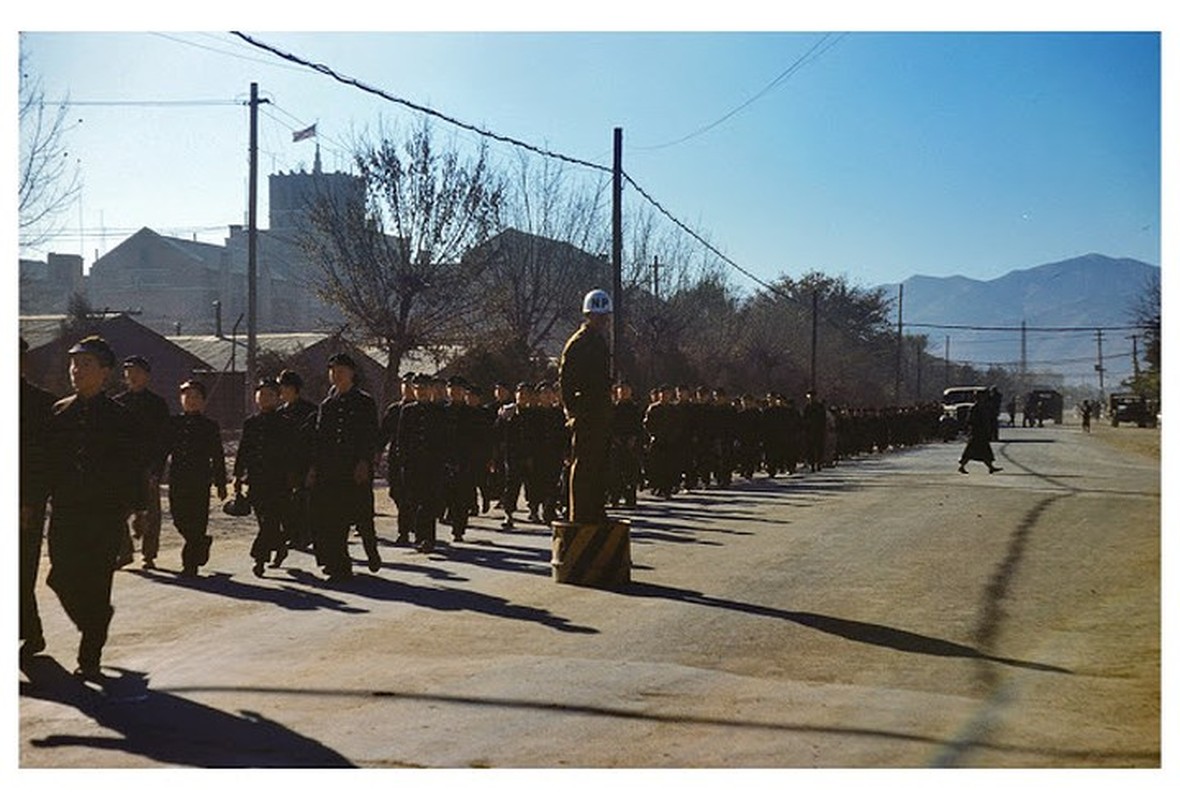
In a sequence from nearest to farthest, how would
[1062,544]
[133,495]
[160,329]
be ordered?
[133,495] → [1062,544] → [160,329]

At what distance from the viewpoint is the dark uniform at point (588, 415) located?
1192 centimetres

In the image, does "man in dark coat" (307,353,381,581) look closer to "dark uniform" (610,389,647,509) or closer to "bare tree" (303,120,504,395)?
"dark uniform" (610,389,647,509)

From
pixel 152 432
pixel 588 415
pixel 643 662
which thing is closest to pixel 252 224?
pixel 588 415

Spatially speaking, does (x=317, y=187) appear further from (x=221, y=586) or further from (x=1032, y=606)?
(x=1032, y=606)

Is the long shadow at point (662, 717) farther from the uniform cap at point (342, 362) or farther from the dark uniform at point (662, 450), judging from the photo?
the dark uniform at point (662, 450)

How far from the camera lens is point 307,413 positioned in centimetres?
1348

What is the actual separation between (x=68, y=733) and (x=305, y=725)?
3.67 feet

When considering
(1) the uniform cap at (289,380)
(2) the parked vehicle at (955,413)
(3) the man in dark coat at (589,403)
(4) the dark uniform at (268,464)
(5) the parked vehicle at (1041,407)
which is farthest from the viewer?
(5) the parked vehicle at (1041,407)

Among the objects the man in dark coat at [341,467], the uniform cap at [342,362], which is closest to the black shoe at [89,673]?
the man in dark coat at [341,467]

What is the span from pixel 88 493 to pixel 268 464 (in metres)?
5.17

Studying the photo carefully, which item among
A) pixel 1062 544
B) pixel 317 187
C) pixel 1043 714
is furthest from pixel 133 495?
pixel 317 187

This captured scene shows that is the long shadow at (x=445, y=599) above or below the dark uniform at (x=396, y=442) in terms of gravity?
below

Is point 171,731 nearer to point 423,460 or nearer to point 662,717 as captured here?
point 662,717

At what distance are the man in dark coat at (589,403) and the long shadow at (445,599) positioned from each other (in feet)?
4.28
